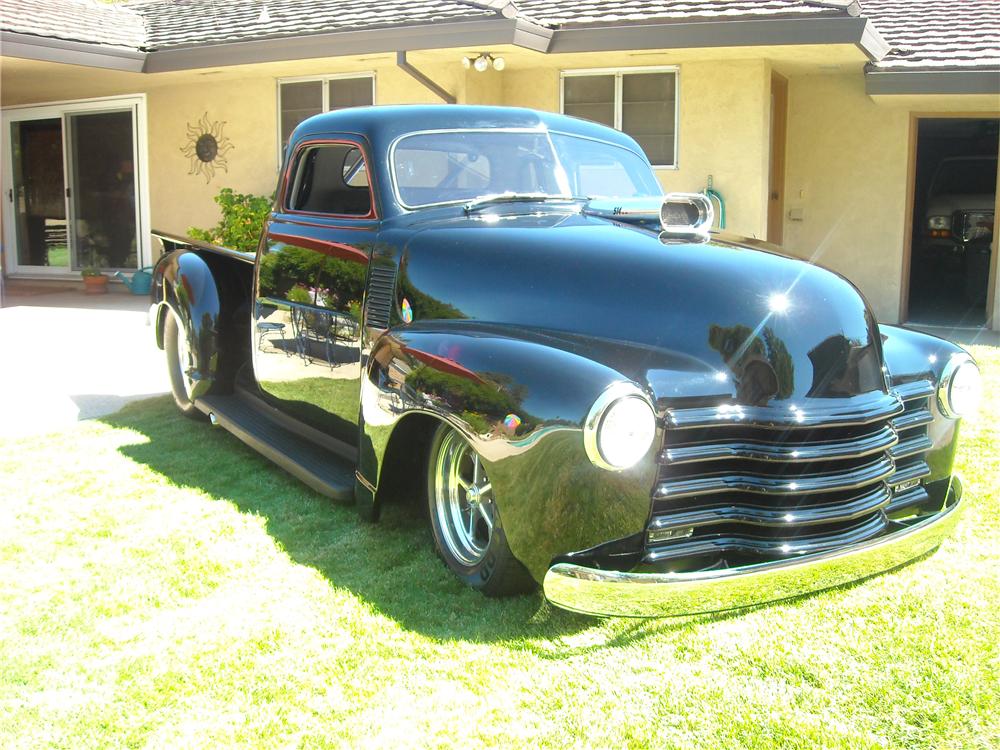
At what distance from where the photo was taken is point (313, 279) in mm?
4617

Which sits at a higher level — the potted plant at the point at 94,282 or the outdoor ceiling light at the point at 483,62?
the outdoor ceiling light at the point at 483,62

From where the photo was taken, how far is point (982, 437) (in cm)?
568

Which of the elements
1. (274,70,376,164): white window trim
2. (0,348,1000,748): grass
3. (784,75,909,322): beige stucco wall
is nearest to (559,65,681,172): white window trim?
(784,75,909,322): beige stucco wall

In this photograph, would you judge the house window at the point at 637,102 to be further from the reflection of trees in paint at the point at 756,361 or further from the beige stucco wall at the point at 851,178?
the reflection of trees in paint at the point at 756,361

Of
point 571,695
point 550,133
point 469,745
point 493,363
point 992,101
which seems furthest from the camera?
point 992,101

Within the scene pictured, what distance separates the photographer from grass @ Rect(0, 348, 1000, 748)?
8.75 feet

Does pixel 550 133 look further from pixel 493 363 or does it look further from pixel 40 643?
pixel 40 643

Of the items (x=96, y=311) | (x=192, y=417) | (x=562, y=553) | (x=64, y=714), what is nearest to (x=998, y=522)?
(x=562, y=553)

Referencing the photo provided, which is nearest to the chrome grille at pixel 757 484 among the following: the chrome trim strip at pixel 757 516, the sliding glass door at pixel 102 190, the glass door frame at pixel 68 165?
the chrome trim strip at pixel 757 516

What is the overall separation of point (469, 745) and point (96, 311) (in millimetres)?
10244

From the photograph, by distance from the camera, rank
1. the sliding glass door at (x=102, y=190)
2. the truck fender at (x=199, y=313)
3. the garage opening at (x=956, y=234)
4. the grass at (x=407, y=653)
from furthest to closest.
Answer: the sliding glass door at (x=102, y=190), the garage opening at (x=956, y=234), the truck fender at (x=199, y=313), the grass at (x=407, y=653)

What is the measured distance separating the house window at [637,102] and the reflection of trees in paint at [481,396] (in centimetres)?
836

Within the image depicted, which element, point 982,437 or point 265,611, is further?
point 982,437

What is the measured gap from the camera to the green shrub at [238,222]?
1183 centimetres
